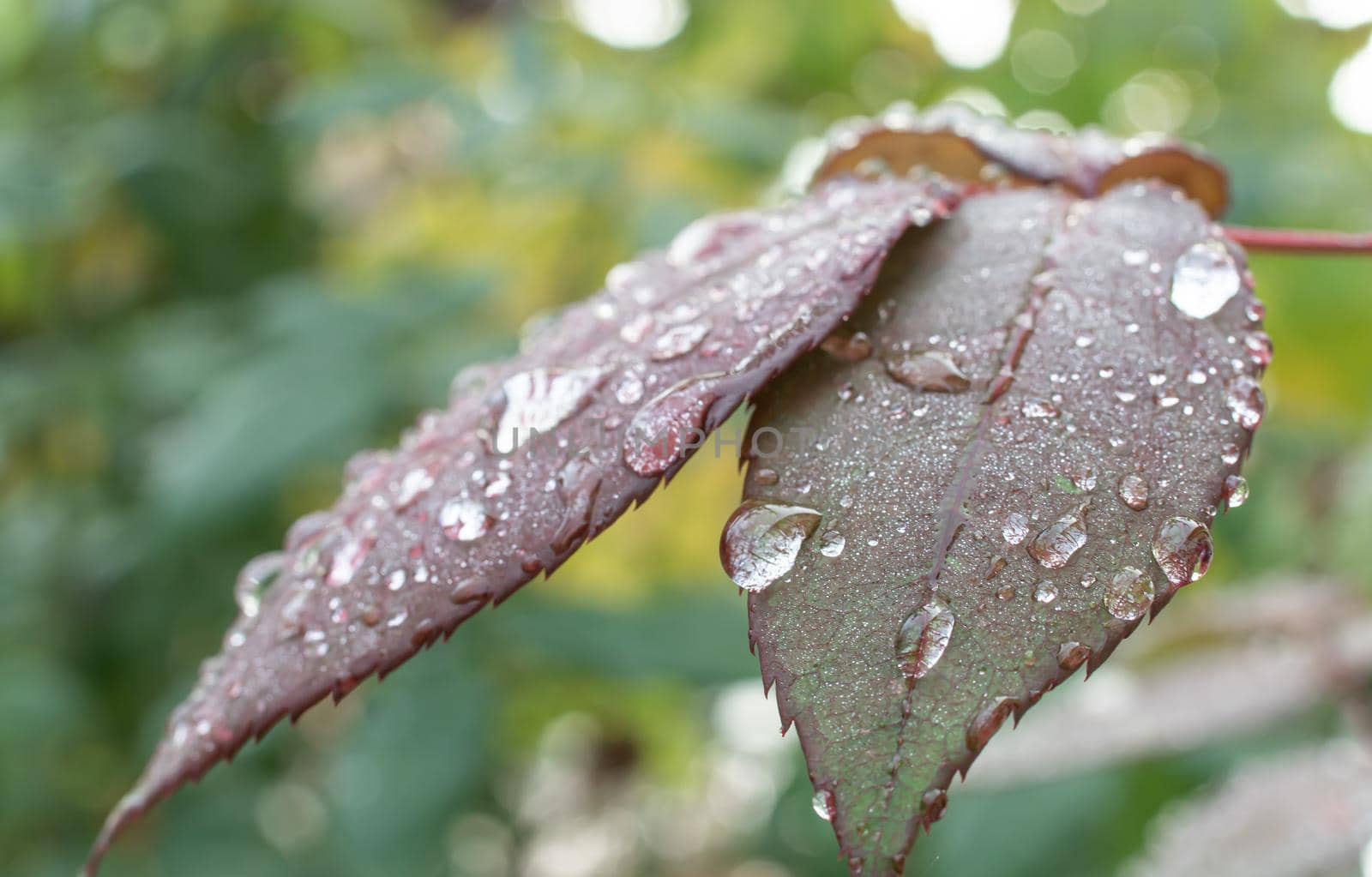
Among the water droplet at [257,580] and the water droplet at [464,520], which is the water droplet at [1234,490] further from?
the water droplet at [257,580]

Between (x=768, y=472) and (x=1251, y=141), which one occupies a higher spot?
(x=768, y=472)

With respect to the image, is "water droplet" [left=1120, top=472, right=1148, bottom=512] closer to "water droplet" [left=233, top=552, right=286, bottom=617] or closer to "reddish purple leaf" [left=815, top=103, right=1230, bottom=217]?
"reddish purple leaf" [left=815, top=103, right=1230, bottom=217]

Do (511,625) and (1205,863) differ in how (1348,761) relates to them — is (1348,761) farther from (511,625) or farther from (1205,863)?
(511,625)

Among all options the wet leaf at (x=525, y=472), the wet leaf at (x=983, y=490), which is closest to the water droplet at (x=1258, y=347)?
the wet leaf at (x=983, y=490)

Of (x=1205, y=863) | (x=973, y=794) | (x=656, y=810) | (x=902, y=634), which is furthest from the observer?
(x=656, y=810)

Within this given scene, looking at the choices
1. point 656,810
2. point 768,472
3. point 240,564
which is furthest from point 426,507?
point 656,810

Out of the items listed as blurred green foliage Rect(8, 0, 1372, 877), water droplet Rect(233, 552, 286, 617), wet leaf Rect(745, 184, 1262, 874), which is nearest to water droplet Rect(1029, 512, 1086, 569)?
wet leaf Rect(745, 184, 1262, 874)

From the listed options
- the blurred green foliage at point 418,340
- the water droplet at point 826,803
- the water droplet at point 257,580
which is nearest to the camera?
the water droplet at point 826,803
